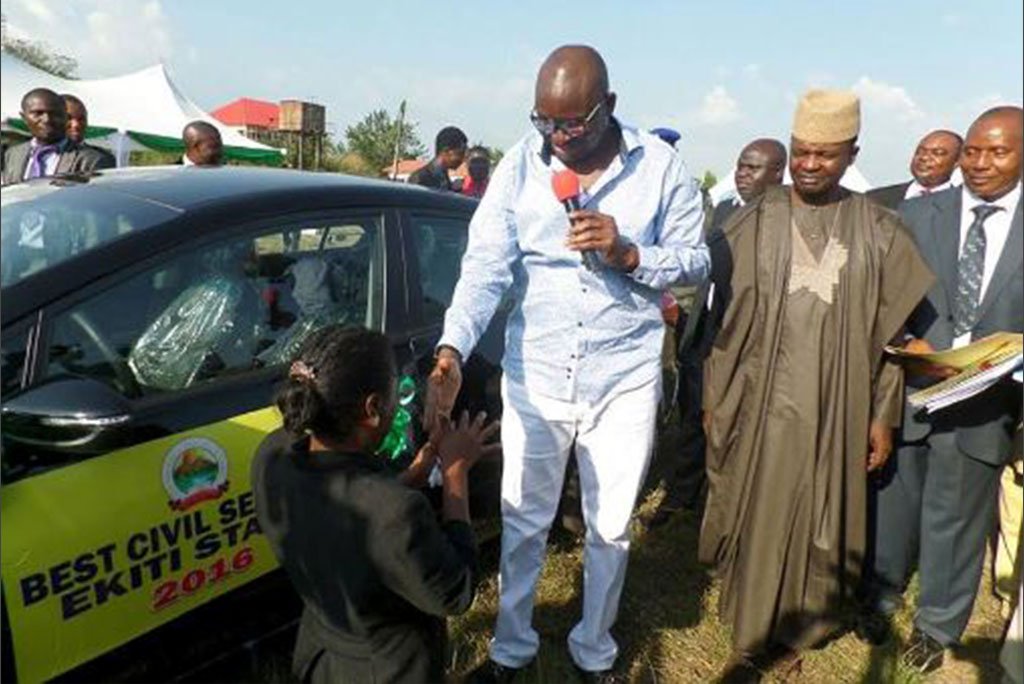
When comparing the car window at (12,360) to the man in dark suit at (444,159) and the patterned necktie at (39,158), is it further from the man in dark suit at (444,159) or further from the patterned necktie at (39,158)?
the man in dark suit at (444,159)

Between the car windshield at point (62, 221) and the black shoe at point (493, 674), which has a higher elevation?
the car windshield at point (62, 221)

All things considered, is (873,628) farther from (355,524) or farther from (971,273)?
(355,524)

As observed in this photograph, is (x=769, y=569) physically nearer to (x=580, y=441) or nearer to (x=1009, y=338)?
(x=580, y=441)

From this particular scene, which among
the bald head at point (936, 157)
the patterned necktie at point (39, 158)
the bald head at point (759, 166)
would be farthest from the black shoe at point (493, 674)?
the bald head at point (936, 157)

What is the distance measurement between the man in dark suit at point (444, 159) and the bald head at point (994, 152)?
518cm

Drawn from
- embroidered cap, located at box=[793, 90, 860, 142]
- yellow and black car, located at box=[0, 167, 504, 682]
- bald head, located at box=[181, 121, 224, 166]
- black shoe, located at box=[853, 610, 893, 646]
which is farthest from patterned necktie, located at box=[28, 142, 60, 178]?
black shoe, located at box=[853, 610, 893, 646]

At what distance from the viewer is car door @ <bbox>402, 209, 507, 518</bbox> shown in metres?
2.85

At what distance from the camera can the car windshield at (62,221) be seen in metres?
1.97

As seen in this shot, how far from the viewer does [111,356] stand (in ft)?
6.95

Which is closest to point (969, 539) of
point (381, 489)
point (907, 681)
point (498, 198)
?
point (907, 681)

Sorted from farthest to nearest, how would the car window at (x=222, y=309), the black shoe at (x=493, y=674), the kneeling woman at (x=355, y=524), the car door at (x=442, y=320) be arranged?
the car door at (x=442, y=320) < the black shoe at (x=493, y=674) < the car window at (x=222, y=309) < the kneeling woman at (x=355, y=524)

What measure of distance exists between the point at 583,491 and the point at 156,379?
4.27ft

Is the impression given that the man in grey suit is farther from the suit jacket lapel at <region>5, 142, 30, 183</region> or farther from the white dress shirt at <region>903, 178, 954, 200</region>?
the suit jacket lapel at <region>5, 142, 30, 183</region>

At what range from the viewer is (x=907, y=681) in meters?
2.93
